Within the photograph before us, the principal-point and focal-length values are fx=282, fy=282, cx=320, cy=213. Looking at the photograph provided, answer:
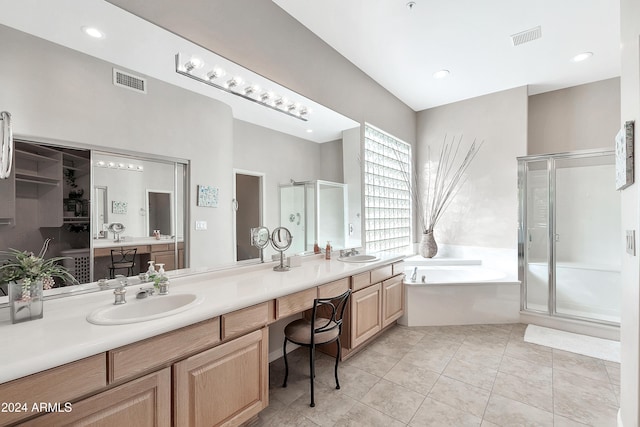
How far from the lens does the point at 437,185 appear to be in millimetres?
4352

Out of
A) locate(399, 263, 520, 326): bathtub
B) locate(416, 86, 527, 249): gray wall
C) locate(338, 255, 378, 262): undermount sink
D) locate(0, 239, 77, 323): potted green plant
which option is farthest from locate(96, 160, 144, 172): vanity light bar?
locate(416, 86, 527, 249): gray wall

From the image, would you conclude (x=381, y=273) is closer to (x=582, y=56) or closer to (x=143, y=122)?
(x=143, y=122)

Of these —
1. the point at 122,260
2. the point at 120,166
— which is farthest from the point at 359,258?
the point at 120,166

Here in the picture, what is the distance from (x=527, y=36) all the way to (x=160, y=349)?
146 inches

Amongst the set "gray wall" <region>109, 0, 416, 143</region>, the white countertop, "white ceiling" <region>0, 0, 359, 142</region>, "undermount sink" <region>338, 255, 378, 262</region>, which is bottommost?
"undermount sink" <region>338, 255, 378, 262</region>

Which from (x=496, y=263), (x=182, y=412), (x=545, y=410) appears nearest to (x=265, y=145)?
(x=182, y=412)

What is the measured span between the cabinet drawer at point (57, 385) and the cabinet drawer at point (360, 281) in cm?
170

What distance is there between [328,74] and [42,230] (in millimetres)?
2484

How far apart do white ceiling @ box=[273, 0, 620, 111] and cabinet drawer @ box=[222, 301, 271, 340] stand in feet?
7.47

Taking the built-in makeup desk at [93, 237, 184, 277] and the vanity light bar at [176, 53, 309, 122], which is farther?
the vanity light bar at [176, 53, 309, 122]

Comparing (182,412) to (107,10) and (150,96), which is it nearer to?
(150,96)

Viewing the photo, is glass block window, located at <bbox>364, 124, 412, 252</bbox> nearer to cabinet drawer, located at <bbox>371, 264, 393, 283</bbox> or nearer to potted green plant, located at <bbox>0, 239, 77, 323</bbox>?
cabinet drawer, located at <bbox>371, 264, 393, 283</bbox>

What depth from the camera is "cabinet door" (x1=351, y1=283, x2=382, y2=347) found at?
2.38 metres

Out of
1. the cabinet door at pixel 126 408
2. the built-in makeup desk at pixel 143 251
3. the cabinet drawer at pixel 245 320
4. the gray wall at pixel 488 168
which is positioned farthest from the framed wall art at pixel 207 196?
the gray wall at pixel 488 168
